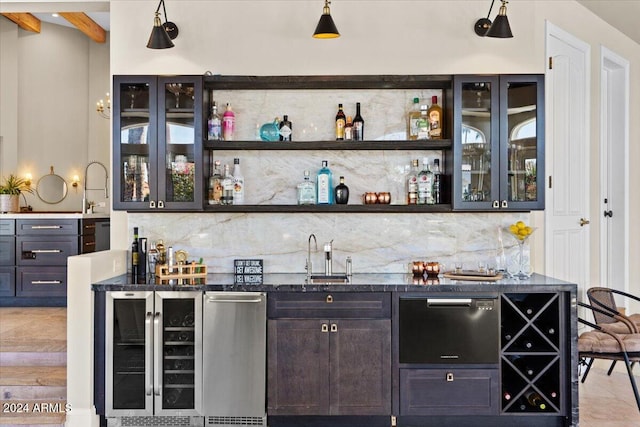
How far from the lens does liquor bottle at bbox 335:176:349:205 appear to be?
3.88 m

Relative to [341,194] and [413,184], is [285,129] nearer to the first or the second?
[341,194]

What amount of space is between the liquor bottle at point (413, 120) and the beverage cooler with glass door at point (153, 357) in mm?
1875

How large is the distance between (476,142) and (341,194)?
39.0 inches

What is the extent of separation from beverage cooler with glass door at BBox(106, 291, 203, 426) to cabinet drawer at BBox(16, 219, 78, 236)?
2.91m

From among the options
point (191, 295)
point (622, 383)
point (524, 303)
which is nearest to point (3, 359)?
point (191, 295)

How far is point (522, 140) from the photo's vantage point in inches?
146

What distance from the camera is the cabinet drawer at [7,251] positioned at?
19.1 ft

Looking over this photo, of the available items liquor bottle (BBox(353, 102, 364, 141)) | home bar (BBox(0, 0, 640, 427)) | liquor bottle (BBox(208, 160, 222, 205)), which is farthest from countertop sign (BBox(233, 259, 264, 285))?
liquor bottle (BBox(353, 102, 364, 141))

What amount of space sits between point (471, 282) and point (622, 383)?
6.00 feet

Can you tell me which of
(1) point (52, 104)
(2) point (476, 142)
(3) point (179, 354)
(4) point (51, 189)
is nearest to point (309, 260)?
(3) point (179, 354)

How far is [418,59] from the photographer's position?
13.0ft

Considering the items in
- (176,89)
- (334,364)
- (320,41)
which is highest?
(320,41)

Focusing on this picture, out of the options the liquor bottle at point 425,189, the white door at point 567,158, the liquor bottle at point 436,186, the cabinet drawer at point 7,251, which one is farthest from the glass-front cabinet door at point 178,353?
the cabinet drawer at point 7,251

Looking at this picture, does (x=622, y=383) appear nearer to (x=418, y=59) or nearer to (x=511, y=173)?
(x=511, y=173)
